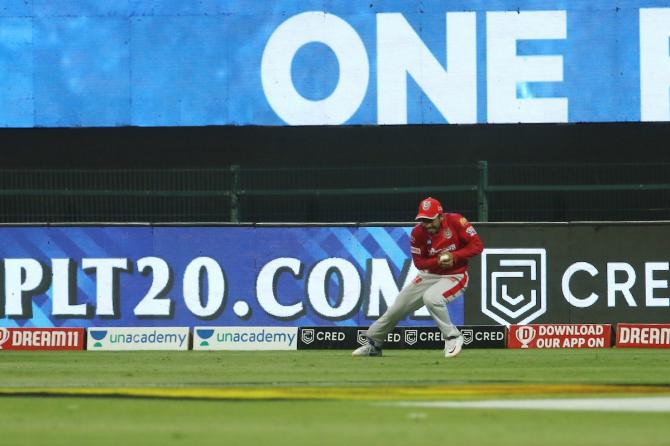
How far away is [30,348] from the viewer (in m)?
17.9

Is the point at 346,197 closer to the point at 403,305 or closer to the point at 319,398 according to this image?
the point at 403,305

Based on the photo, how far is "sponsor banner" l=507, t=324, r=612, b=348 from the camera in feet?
58.8

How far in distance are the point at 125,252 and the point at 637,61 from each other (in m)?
8.75

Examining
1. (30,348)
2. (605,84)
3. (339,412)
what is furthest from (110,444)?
(605,84)

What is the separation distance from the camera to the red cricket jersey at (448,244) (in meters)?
14.7

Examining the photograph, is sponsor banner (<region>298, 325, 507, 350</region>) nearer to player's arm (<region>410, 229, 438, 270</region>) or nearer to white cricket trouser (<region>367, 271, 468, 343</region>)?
white cricket trouser (<region>367, 271, 468, 343</region>)

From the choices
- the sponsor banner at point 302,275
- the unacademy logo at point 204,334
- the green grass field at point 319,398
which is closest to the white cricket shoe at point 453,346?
the green grass field at point 319,398

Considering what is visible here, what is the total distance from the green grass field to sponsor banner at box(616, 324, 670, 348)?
249 centimetres

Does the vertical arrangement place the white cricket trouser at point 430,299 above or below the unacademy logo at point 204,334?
above

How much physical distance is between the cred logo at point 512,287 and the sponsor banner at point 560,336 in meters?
0.67

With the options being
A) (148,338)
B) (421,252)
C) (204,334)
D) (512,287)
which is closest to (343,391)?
(421,252)

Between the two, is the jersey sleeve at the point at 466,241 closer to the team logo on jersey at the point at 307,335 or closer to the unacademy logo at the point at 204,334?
the team logo on jersey at the point at 307,335

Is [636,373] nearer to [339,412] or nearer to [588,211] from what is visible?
[339,412]

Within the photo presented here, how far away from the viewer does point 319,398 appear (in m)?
9.50
